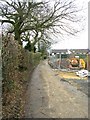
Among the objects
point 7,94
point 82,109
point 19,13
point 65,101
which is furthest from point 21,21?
point 7,94

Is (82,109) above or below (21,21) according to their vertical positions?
below

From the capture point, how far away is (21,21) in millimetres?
19188

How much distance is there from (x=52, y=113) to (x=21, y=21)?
459 inches

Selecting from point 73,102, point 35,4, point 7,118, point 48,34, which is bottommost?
point 73,102

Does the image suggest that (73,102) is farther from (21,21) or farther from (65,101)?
(21,21)

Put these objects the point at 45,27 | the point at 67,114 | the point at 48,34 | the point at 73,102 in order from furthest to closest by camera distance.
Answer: the point at 48,34, the point at 45,27, the point at 73,102, the point at 67,114

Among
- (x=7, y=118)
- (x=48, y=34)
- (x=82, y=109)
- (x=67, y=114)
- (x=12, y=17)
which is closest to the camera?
(x=7, y=118)

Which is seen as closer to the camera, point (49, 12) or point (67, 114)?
point (67, 114)

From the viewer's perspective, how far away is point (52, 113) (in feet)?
28.0

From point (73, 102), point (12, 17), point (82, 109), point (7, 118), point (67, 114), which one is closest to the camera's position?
point (7, 118)

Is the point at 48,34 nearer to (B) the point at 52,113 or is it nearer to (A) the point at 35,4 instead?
(A) the point at 35,4

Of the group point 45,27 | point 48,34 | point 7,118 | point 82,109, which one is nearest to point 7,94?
point 7,118

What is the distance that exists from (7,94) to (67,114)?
2.42 m

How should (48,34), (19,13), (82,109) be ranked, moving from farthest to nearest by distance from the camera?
(48,34), (19,13), (82,109)
